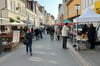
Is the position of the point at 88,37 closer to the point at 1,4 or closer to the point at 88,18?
the point at 88,18

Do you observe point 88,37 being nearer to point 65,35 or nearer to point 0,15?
point 65,35

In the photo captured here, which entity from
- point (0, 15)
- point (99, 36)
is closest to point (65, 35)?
point (99, 36)

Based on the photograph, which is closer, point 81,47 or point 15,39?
point 81,47

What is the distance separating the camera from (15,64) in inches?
358

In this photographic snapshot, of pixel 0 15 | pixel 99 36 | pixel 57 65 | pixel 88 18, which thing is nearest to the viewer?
pixel 57 65

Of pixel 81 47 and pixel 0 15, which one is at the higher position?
pixel 0 15

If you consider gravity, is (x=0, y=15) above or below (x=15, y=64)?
above

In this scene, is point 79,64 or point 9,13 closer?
point 79,64

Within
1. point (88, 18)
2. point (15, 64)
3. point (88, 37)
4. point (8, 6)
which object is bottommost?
point (15, 64)

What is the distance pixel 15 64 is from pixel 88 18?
6.81m

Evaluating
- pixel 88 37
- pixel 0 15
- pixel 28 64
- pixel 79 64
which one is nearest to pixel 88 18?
pixel 88 37

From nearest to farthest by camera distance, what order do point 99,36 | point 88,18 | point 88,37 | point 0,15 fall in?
1. point 88,18
2. point 88,37
3. point 99,36
4. point 0,15

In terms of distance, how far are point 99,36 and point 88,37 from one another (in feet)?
5.12

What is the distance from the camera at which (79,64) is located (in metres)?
8.99
